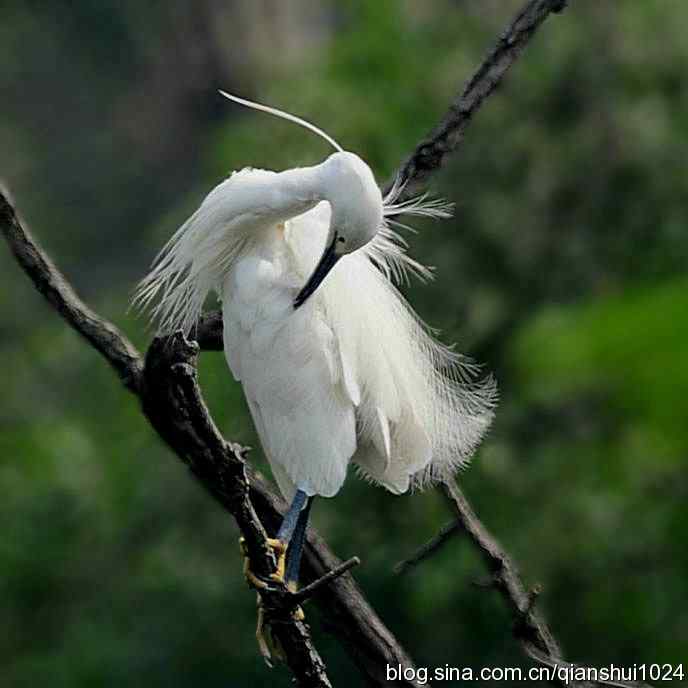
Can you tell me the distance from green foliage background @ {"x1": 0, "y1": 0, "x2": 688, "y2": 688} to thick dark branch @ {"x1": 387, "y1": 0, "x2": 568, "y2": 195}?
20.4 inches

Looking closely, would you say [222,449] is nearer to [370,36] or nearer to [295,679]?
[295,679]

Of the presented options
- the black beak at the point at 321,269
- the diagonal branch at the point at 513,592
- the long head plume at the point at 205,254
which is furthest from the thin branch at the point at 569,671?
the long head plume at the point at 205,254

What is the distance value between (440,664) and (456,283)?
131 centimetres

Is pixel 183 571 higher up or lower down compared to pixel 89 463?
lower down

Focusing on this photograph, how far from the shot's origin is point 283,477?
329 cm

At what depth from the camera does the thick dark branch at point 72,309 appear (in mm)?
2896

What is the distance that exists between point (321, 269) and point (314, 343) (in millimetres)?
177

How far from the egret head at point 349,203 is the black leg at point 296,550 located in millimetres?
435

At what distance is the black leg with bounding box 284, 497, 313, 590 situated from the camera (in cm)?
297

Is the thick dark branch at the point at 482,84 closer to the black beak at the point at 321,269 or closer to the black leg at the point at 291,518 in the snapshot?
the black beak at the point at 321,269

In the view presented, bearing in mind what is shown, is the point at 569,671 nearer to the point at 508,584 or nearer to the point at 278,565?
the point at 508,584

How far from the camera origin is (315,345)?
314cm

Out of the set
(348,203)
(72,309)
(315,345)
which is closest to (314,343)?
(315,345)

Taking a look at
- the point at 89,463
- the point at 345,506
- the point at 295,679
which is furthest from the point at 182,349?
the point at 89,463
